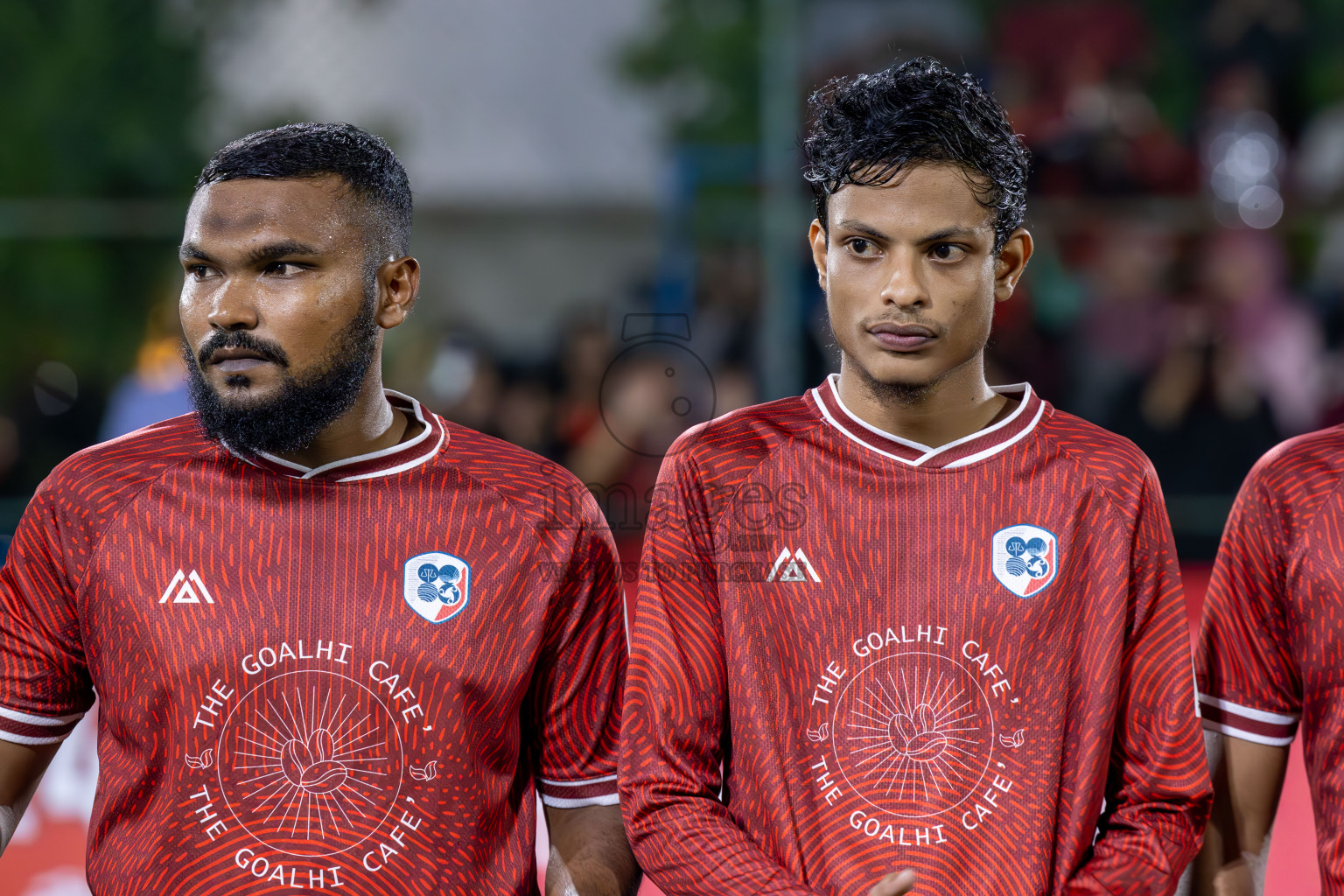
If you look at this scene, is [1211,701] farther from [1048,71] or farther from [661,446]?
[1048,71]

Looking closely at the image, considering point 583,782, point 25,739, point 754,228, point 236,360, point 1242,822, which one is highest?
point 236,360

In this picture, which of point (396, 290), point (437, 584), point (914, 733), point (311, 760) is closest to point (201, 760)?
point (311, 760)

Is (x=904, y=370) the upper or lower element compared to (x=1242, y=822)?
upper

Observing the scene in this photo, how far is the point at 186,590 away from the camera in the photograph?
6.89ft

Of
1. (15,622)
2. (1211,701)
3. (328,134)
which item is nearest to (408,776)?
(15,622)

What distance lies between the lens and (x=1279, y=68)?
714 centimetres

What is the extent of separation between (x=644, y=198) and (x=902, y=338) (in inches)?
232

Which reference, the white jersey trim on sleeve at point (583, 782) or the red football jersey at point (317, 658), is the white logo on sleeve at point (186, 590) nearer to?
the red football jersey at point (317, 658)

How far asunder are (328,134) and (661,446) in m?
3.42

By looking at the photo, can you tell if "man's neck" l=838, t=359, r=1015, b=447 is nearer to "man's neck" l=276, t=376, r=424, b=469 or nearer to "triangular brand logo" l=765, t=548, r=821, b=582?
"triangular brand logo" l=765, t=548, r=821, b=582

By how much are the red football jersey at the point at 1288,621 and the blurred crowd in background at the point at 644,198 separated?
2.64m

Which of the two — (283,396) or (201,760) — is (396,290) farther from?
(201,760)

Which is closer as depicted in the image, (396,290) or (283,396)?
(283,396)

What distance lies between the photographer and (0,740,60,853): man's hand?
215cm
